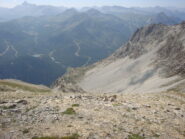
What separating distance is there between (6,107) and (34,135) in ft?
30.3

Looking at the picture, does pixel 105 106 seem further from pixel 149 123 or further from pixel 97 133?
pixel 97 133

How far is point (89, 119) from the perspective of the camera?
103 ft

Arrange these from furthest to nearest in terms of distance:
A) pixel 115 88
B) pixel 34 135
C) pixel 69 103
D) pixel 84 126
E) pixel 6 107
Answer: pixel 115 88 → pixel 69 103 → pixel 6 107 → pixel 84 126 → pixel 34 135

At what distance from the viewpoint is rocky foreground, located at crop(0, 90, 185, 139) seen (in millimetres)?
27734

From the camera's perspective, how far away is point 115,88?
646 feet

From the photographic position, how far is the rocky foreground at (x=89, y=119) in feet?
91.0

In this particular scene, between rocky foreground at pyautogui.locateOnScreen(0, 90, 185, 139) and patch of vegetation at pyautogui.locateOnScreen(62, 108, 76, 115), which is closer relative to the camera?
rocky foreground at pyautogui.locateOnScreen(0, 90, 185, 139)

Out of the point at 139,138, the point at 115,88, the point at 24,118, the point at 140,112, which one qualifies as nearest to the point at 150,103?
the point at 140,112

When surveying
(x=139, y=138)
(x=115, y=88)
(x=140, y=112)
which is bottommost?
(x=139, y=138)

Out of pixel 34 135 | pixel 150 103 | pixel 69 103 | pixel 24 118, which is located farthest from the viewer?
pixel 150 103

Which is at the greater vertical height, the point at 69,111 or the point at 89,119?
the point at 69,111

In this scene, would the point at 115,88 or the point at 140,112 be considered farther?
the point at 115,88

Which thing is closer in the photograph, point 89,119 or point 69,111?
point 89,119

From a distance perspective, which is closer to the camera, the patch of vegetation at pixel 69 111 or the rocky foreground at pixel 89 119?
the rocky foreground at pixel 89 119
